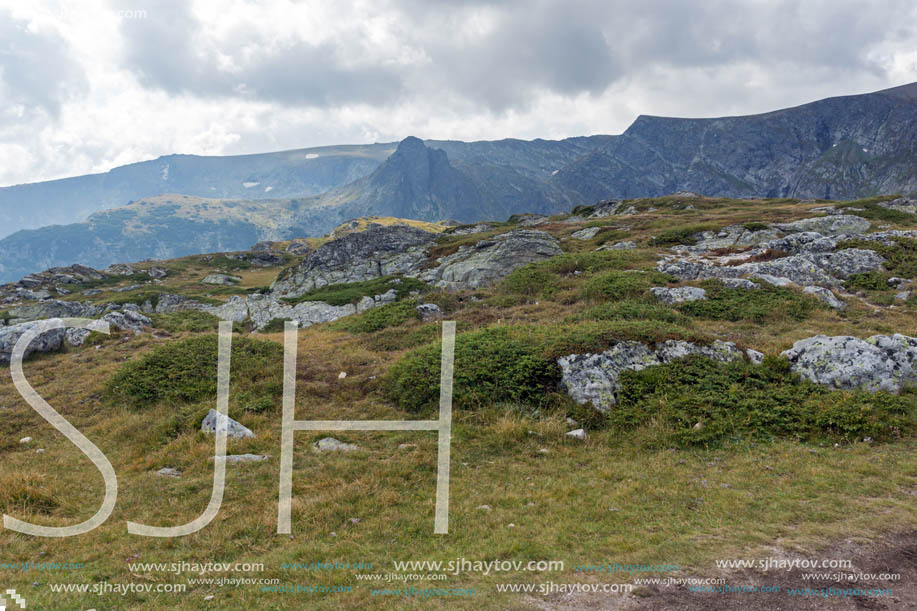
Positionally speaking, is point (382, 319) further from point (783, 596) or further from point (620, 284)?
point (783, 596)

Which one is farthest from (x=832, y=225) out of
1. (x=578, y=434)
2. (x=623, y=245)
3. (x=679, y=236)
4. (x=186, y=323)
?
(x=186, y=323)

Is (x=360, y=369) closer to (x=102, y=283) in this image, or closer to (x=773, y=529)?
(x=773, y=529)

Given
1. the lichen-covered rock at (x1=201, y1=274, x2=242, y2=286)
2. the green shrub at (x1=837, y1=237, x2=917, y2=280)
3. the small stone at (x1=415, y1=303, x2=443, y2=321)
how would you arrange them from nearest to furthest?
the small stone at (x1=415, y1=303, x2=443, y2=321), the green shrub at (x1=837, y1=237, x2=917, y2=280), the lichen-covered rock at (x1=201, y1=274, x2=242, y2=286)

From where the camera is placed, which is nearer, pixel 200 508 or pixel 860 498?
pixel 860 498

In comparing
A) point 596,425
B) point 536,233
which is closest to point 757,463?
point 596,425

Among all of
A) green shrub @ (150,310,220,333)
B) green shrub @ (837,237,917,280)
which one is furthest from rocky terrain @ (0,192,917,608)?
green shrub @ (150,310,220,333)

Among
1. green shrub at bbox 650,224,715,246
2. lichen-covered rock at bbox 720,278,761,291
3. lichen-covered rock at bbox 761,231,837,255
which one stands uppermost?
green shrub at bbox 650,224,715,246

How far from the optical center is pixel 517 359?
13648mm

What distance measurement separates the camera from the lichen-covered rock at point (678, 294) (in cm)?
2108

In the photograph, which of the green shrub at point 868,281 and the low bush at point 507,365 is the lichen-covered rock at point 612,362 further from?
the green shrub at point 868,281

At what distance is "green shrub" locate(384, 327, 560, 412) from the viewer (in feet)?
41.6

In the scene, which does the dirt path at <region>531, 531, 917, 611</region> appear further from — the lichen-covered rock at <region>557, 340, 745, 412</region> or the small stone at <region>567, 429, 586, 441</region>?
the lichen-covered rock at <region>557, 340, 745, 412</region>

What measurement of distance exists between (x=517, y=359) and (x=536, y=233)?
36.3 metres

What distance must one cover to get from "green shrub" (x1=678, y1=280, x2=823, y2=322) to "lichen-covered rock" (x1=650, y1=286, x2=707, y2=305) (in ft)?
1.44
